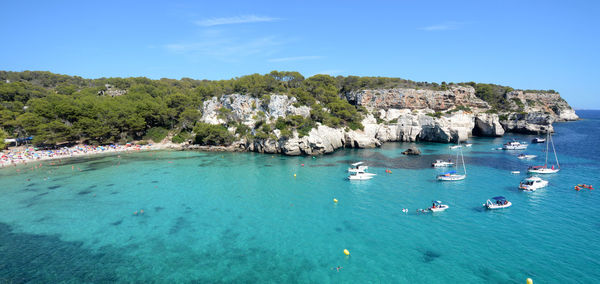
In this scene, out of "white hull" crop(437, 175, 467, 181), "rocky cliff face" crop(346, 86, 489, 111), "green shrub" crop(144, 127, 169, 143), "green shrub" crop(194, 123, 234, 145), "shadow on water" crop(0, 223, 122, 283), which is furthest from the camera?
"rocky cliff face" crop(346, 86, 489, 111)

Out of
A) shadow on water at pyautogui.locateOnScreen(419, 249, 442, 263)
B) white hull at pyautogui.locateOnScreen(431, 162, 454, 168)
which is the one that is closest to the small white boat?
white hull at pyautogui.locateOnScreen(431, 162, 454, 168)

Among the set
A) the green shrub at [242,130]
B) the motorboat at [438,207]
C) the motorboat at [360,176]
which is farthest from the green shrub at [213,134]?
the motorboat at [438,207]

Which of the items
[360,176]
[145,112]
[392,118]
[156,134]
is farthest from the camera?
[392,118]

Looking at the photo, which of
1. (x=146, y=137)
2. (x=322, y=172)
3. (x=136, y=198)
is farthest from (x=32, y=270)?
(x=146, y=137)

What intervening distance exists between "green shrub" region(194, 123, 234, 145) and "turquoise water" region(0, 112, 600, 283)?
71.7ft

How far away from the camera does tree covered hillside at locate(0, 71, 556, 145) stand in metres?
59.4

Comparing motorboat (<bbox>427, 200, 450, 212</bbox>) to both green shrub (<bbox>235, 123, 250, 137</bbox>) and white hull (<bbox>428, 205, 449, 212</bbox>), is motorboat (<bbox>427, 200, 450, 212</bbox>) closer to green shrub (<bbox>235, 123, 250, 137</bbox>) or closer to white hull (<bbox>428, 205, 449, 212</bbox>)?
white hull (<bbox>428, 205, 449, 212</bbox>)

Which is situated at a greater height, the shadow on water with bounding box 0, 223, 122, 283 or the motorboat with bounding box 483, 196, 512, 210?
the motorboat with bounding box 483, 196, 512, 210

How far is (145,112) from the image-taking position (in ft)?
223

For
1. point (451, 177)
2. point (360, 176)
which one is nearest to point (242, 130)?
point (360, 176)

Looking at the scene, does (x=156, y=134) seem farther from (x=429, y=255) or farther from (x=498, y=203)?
(x=498, y=203)

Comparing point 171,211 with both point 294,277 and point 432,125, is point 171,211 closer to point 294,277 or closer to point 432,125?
point 294,277

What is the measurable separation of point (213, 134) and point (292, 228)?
4603 cm

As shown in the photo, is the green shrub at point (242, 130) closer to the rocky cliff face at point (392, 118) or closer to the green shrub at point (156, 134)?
the rocky cliff face at point (392, 118)
